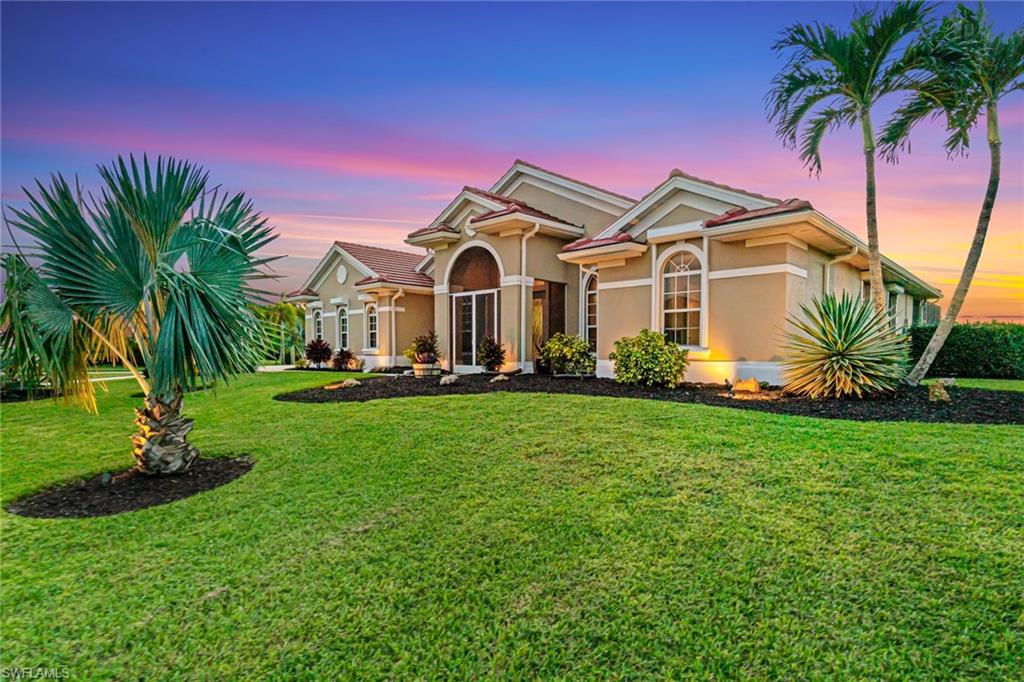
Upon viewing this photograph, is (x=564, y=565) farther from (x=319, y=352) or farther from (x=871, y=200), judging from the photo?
(x=319, y=352)

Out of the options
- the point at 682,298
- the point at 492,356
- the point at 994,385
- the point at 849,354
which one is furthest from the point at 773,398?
the point at 492,356

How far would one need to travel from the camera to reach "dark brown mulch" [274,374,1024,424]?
8.00 meters

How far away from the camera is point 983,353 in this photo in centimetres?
1642

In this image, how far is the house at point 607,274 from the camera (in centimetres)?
1138

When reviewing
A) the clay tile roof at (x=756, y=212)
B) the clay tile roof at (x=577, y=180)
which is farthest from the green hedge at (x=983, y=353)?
the clay tile roof at (x=577, y=180)

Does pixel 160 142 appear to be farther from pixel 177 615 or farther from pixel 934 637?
pixel 934 637

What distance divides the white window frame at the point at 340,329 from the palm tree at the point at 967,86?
22.1 metres

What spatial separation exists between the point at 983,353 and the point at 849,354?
38.5ft

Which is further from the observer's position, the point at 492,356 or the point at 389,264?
the point at 389,264

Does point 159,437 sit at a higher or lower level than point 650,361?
lower

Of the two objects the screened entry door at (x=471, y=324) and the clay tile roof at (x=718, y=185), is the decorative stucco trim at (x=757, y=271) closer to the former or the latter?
the clay tile roof at (x=718, y=185)

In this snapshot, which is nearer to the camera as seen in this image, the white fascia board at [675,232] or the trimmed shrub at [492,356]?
the white fascia board at [675,232]

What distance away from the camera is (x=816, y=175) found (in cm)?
1204

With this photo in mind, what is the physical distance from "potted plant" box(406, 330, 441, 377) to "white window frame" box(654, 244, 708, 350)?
7781mm
